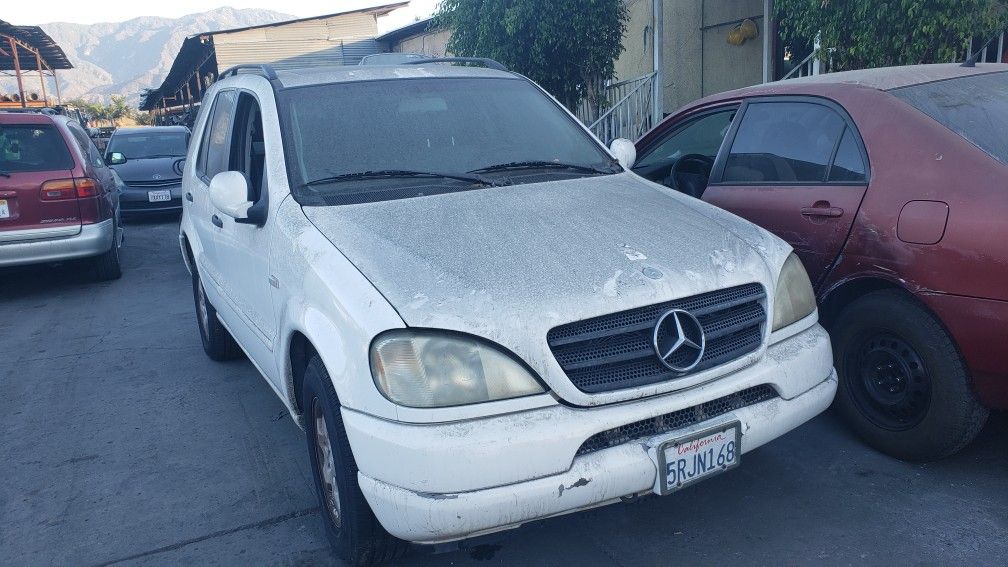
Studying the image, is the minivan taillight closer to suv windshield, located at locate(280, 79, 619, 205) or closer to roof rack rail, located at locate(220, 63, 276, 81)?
roof rack rail, located at locate(220, 63, 276, 81)

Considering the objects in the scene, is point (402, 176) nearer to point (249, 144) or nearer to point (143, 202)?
point (249, 144)

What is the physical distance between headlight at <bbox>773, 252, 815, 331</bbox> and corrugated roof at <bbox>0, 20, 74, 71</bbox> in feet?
86.3

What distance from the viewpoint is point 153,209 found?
12.5m

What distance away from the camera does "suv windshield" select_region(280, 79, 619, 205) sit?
11.2ft

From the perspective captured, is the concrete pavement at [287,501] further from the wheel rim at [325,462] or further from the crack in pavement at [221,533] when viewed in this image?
the wheel rim at [325,462]

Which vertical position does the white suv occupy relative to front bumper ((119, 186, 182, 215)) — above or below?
above

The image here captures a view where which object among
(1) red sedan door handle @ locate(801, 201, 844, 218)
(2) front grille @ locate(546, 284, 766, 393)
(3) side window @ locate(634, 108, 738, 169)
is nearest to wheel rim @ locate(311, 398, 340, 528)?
(2) front grille @ locate(546, 284, 766, 393)

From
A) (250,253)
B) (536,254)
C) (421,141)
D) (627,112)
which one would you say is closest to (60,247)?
(250,253)

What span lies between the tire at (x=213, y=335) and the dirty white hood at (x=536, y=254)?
2.52 metres

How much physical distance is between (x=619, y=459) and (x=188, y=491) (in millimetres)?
2163

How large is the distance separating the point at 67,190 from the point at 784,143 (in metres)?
6.42

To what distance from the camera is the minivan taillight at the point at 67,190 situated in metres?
7.46

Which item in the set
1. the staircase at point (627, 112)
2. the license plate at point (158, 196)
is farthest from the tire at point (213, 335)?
the staircase at point (627, 112)

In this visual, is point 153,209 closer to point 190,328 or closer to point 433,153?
point 190,328
